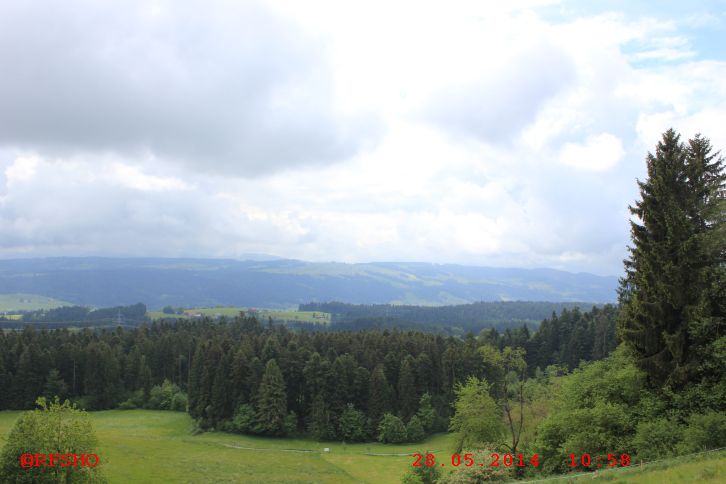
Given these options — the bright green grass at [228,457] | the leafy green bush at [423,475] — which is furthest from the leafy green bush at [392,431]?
the leafy green bush at [423,475]

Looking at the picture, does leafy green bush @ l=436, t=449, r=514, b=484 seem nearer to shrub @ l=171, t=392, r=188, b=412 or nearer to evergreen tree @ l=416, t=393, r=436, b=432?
evergreen tree @ l=416, t=393, r=436, b=432

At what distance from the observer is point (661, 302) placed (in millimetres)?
25625

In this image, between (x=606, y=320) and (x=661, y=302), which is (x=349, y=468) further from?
(x=606, y=320)

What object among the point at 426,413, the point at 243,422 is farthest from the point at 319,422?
the point at 426,413

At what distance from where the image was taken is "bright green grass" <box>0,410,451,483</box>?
1962 inches

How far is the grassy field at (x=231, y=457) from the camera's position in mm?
49812

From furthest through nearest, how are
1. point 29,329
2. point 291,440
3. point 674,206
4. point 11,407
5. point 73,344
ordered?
A: point 29,329
point 73,344
point 11,407
point 291,440
point 674,206

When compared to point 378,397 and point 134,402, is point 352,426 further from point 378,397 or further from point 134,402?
point 134,402

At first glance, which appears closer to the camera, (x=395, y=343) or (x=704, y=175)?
(x=704, y=175)

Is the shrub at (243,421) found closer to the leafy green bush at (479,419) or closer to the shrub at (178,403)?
the shrub at (178,403)

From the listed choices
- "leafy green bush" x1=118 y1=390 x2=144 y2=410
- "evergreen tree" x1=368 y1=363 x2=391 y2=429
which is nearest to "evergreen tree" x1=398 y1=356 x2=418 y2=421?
"evergreen tree" x1=368 y1=363 x2=391 y2=429

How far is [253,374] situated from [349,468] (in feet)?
99.4

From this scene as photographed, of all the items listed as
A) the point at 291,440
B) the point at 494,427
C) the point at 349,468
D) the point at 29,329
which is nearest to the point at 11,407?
the point at 29,329

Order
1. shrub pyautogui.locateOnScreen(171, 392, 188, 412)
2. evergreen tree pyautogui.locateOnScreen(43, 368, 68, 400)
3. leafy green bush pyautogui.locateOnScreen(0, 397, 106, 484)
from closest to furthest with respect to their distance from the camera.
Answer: leafy green bush pyautogui.locateOnScreen(0, 397, 106, 484) → evergreen tree pyautogui.locateOnScreen(43, 368, 68, 400) → shrub pyautogui.locateOnScreen(171, 392, 188, 412)
